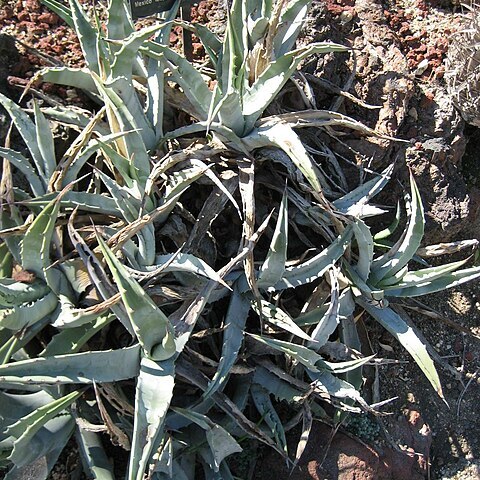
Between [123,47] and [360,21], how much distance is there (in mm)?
1180

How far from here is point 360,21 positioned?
2.58 m

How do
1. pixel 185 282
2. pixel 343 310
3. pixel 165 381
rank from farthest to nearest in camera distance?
pixel 343 310 < pixel 185 282 < pixel 165 381

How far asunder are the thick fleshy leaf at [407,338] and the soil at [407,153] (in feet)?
0.61

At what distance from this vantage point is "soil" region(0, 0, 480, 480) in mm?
2229

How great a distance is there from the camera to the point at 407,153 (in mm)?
2416

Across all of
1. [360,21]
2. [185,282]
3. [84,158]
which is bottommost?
[185,282]

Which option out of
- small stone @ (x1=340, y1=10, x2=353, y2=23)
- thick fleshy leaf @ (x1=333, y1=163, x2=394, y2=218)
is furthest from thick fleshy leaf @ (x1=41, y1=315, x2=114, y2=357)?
small stone @ (x1=340, y1=10, x2=353, y2=23)

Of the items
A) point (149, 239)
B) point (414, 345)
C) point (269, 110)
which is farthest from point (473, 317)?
point (149, 239)

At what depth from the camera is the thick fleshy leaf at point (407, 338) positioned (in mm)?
1918

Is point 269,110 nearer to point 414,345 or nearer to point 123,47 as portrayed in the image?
point 123,47

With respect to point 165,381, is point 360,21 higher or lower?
higher

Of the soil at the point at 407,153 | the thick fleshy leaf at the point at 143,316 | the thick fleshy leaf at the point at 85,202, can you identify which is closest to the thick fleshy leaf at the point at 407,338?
the soil at the point at 407,153

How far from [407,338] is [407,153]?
0.76m

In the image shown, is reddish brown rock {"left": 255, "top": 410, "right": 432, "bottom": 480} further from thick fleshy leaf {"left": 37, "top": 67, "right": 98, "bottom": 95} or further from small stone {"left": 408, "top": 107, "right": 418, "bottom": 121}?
thick fleshy leaf {"left": 37, "top": 67, "right": 98, "bottom": 95}
